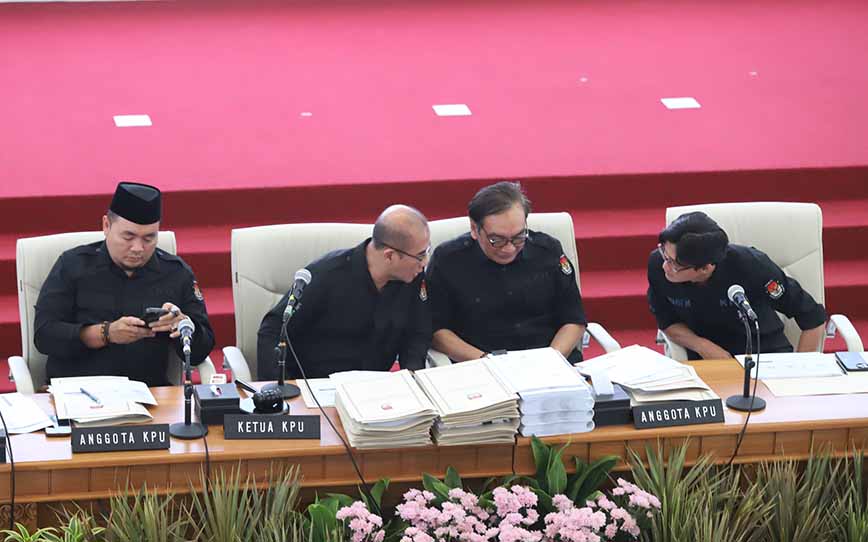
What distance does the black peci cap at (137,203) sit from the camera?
4184 millimetres

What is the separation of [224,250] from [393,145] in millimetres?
1024

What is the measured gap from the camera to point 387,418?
3.49 m

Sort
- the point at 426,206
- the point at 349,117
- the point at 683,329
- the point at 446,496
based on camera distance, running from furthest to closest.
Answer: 1. the point at 349,117
2. the point at 426,206
3. the point at 683,329
4. the point at 446,496

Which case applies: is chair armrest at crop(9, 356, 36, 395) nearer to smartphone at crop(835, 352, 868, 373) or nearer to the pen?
the pen

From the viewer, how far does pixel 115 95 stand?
21.5 ft

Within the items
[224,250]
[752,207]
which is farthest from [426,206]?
[752,207]

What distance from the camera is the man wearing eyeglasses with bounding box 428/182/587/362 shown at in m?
4.56

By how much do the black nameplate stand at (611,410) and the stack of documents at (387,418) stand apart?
0.45m

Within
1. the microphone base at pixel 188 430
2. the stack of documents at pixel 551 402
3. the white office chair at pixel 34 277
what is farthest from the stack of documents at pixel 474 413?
the white office chair at pixel 34 277

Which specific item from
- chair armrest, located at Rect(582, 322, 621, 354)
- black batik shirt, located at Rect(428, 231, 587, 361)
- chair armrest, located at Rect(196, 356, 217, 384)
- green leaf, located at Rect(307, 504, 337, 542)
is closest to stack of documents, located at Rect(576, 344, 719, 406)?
chair armrest, located at Rect(582, 322, 621, 354)

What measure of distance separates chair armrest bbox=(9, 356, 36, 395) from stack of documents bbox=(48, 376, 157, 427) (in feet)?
0.99

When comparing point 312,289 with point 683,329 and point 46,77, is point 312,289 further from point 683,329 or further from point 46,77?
point 46,77

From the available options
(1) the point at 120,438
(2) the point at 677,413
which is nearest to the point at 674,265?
(2) the point at 677,413

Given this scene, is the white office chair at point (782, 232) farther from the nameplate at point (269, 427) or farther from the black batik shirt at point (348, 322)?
the nameplate at point (269, 427)
